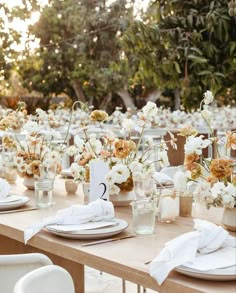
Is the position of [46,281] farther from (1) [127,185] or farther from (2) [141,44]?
(2) [141,44]

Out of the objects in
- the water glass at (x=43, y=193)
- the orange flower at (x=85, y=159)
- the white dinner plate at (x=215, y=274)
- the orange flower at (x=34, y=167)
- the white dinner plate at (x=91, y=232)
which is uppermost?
the orange flower at (x=85, y=159)

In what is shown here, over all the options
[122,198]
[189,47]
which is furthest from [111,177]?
[189,47]

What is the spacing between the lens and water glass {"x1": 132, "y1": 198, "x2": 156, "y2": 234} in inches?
75.4

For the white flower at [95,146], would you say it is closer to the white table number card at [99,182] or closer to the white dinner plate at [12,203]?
the white table number card at [99,182]

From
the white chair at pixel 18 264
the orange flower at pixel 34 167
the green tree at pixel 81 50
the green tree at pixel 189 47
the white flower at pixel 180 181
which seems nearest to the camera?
the white chair at pixel 18 264

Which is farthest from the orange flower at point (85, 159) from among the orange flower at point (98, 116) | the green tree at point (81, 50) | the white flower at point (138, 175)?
the green tree at point (81, 50)

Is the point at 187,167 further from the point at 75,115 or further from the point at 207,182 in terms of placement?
the point at 75,115

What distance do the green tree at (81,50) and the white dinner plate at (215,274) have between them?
975 cm

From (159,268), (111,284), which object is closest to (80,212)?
(159,268)

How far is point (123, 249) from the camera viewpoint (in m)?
1.73

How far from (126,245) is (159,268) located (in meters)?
0.33

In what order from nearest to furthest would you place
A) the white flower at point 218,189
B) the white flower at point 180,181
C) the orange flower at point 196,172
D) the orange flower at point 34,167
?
1. the white flower at point 218,189
2. the orange flower at point 196,172
3. the white flower at point 180,181
4. the orange flower at point 34,167

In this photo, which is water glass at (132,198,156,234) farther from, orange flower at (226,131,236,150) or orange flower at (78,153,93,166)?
orange flower at (78,153,93,166)

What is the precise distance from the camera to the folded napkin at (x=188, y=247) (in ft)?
4.79
